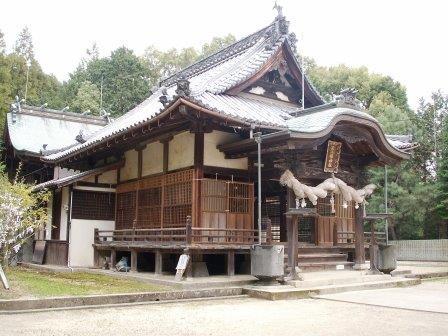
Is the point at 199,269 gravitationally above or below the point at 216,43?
below

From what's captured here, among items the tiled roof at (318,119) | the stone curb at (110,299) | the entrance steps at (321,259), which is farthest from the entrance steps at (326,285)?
the tiled roof at (318,119)

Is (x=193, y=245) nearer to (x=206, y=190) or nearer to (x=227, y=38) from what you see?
(x=206, y=190)

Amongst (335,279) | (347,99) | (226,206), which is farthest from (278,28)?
(335,279)

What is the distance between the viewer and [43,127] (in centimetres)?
3039

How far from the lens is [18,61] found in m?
47.1

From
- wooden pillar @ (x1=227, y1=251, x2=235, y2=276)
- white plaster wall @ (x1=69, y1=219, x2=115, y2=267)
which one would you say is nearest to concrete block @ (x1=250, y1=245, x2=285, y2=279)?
wooden pillar @ (x1=227, y1=251, x2=235, y2=276)

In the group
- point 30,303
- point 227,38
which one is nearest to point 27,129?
point 30,303

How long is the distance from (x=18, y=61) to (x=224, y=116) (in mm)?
40691

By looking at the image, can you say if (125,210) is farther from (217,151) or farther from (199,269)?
(199,269)

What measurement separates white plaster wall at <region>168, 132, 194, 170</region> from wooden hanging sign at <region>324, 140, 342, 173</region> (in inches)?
175

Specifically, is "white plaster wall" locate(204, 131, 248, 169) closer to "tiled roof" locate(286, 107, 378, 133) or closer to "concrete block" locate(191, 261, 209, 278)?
"tiled roof" locate(286, 107, 378, 133)

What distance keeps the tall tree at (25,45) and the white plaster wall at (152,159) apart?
45.9 m

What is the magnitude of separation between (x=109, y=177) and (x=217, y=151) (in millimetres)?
6469

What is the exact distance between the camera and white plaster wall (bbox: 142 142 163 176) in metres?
17.2
